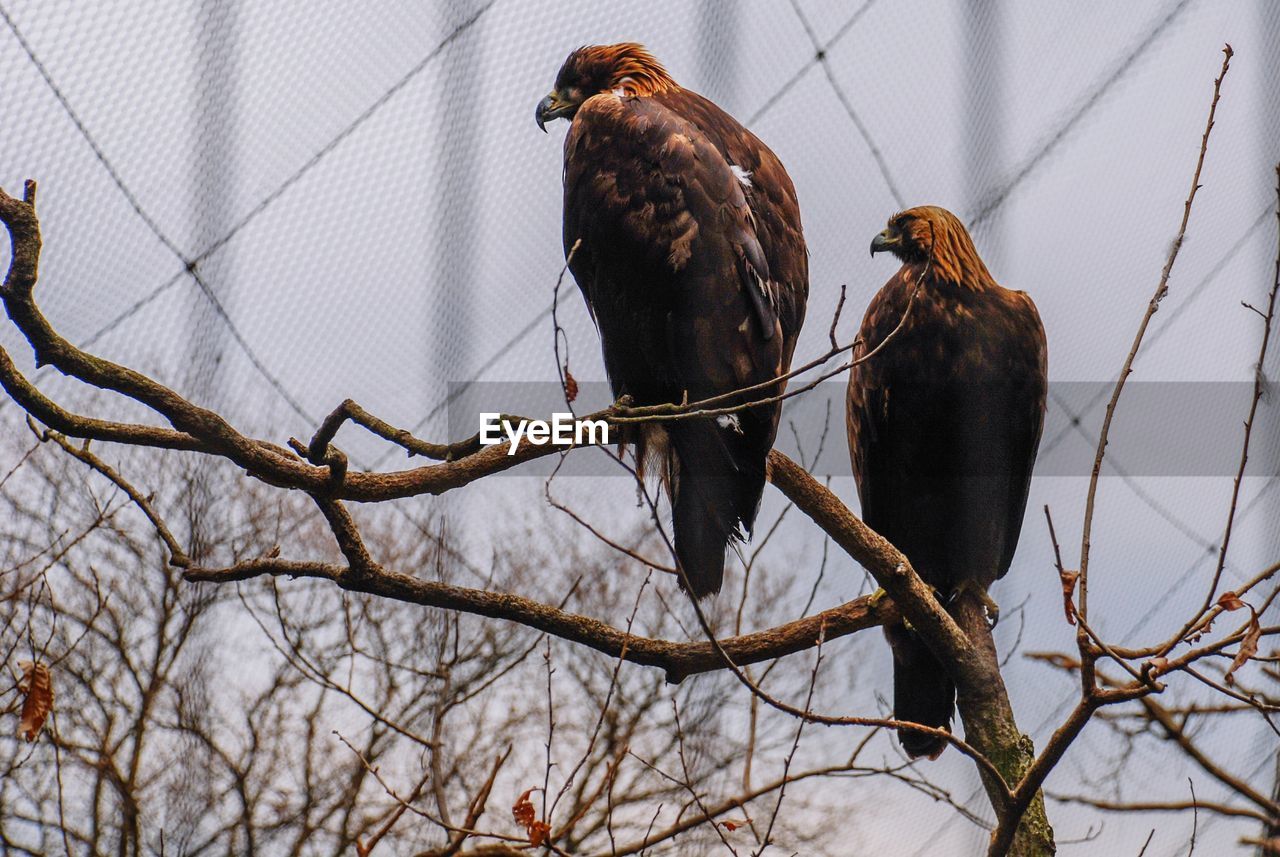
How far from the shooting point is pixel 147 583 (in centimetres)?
489

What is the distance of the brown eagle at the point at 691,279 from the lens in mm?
2250

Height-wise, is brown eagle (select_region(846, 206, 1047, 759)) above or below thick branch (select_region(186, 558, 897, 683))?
above

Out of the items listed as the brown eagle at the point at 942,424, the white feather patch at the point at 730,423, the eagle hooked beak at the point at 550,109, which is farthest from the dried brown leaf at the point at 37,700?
the brown eagle at the point at 942,424

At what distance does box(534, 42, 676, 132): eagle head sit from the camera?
2619 mm

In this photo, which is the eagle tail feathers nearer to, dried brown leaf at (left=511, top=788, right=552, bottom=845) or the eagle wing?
the eagle wing

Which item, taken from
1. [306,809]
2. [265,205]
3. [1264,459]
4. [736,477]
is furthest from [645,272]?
[306,809]

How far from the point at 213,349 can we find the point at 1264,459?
3.07 m

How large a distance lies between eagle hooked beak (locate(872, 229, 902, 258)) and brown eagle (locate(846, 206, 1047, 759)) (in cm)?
4

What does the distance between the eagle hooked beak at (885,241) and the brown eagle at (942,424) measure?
0.04m

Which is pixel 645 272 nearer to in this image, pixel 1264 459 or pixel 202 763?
pixel 1264 459

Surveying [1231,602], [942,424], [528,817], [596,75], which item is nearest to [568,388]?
[528,817]

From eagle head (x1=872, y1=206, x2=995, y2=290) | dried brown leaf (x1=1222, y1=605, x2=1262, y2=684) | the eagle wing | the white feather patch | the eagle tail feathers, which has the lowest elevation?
dried brown leaf (x1=1222, y1=605, x2=1262, y2=684)

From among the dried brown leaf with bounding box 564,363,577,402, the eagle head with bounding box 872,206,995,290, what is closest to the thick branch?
the dried brown leaf with bounding box 564,363,577,402

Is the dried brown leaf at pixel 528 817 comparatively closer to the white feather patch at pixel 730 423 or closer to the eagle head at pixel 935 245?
the white feather patch at pixel 730 423
